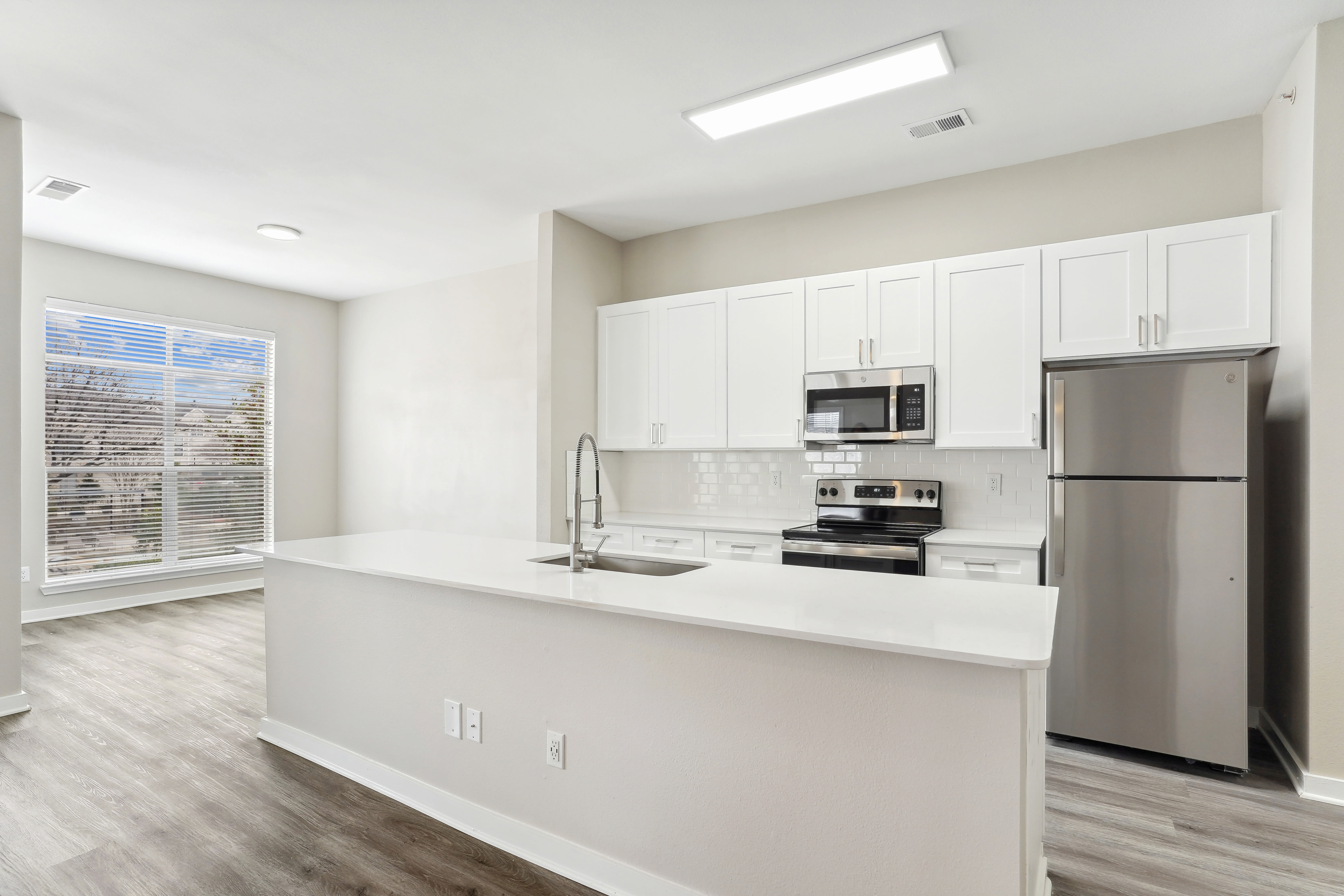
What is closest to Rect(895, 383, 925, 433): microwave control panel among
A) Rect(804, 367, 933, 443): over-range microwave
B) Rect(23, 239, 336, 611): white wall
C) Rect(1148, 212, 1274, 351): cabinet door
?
Rect(804, 367, 933, 443): over-range microwave

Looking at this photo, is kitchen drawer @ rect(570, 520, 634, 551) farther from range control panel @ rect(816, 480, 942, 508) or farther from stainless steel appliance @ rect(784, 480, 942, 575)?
range control panel @ rect(816, 480, 942, 508)

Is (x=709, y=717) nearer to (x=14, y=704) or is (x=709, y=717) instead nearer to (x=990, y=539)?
(x=990, y=539)

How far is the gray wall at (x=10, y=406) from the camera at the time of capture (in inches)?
130

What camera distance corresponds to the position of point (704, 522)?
4207 mm

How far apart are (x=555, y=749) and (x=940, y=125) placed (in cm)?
311

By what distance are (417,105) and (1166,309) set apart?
345cm

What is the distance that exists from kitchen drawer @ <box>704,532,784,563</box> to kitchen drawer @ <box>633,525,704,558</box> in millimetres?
53

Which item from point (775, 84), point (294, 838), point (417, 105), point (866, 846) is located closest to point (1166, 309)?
point (775, 84)

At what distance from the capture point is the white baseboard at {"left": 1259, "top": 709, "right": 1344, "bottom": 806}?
2518 mm

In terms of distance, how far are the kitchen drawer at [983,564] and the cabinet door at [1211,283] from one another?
1.12m

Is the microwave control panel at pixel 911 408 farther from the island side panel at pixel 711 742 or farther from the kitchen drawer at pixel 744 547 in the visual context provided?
the island side panel at pixel 711 742

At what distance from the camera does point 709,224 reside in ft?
15.4

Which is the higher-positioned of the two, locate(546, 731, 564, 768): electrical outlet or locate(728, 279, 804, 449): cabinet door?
locate(728, 279, 804, 449): cabinet door

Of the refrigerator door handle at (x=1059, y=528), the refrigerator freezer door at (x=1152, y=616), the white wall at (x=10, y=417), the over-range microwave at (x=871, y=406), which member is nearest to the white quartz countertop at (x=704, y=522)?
the over-range microwave at (x=871, y=406)
